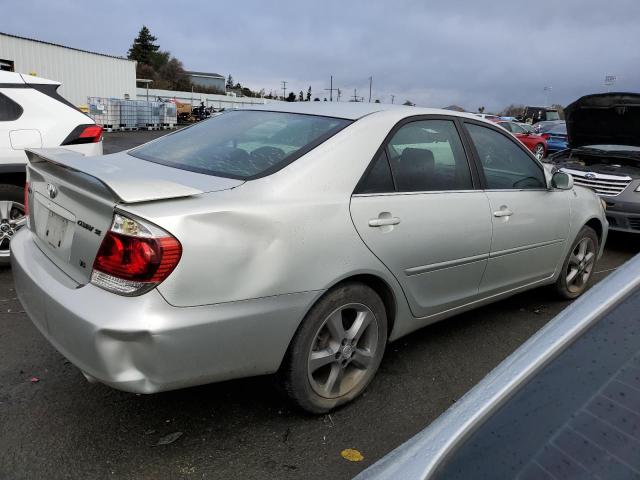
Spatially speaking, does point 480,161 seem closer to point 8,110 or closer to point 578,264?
point 578,264

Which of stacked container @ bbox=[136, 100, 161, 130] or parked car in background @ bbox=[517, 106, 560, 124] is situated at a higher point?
parked car in background @ bbox=[517, 106, 560, 124]

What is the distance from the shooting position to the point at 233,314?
2.22 metres

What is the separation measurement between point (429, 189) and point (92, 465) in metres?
2.18

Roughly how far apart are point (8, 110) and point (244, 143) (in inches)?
120

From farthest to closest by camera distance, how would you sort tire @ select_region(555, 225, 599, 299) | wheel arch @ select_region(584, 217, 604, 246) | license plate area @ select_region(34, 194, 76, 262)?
wheel arch @ select_region(584, 217, 604, 246) → tire @ select_region(555, 225, 599, 299) → license plate area @ select_region(34, 194, 76, 262)

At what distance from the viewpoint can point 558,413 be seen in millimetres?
1083

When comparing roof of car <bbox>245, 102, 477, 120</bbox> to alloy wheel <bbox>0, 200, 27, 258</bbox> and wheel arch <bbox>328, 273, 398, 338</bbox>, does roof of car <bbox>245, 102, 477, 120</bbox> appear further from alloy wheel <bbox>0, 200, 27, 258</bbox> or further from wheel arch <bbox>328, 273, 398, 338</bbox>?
alloy wheel <bbox>0, 200, 27, 258</bbox>

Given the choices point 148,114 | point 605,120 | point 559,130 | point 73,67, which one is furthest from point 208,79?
point 605,120

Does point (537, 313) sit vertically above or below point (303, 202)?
below

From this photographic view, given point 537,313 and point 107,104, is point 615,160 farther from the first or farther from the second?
point 107,104

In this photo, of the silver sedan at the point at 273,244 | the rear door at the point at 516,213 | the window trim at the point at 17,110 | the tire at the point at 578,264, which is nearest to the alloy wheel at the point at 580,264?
the tire at the point at 578,264

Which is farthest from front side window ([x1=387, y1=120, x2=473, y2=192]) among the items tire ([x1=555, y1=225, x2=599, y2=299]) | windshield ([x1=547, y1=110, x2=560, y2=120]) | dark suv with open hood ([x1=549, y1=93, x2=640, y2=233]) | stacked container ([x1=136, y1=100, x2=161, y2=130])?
windshield ([x1=547, y1=110, x2=560, y2=120])

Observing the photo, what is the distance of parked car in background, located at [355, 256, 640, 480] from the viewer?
39.2 inches

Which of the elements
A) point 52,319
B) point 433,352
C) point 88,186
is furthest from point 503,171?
point 52,319
